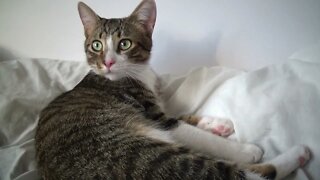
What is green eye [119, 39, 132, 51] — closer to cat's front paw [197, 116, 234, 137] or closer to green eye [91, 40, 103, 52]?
green eye [91, 40, 103, 52]

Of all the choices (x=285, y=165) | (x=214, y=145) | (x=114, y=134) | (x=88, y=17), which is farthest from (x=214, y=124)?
(x=88, y=17)

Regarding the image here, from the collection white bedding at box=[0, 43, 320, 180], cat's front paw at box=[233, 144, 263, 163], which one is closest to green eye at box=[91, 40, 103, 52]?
white bedding at box=[0, 43, 320, 180]

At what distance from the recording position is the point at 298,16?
1208mm

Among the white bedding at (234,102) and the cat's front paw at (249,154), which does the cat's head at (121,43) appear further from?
the cat's front paw at (249,154)

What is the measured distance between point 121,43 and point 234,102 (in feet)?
1.75

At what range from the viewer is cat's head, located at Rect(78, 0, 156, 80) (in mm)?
1155

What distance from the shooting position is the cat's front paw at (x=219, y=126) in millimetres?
1150

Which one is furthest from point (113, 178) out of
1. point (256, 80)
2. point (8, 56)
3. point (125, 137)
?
point (8, 56)

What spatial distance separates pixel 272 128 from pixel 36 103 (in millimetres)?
1115

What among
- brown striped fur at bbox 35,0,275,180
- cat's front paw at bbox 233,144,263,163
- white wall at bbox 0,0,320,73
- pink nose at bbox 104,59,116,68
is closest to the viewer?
brown striped fur at bbox 35,0,275,180

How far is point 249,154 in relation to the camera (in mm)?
1001

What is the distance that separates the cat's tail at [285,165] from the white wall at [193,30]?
523mm

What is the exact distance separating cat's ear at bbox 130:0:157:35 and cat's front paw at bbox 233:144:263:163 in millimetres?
653

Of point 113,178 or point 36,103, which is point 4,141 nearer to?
point 36,103
